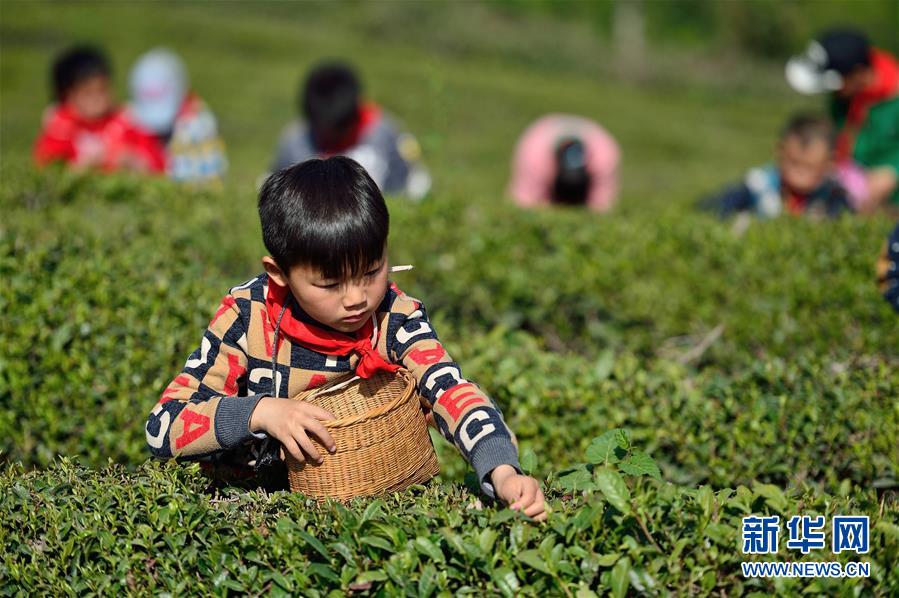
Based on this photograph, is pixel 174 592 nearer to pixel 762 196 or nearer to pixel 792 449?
pixel 792 449

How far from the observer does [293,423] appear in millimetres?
2609

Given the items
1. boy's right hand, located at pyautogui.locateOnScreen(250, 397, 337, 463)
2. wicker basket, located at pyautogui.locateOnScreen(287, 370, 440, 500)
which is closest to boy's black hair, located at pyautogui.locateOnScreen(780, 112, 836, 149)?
wicker basket, located at pyautogui.locateOnScreen(287, 370, 440, 500)

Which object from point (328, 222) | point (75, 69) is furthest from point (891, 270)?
point (75, 69)

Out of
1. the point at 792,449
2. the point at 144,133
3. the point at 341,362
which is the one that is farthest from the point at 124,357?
the point at 144,133

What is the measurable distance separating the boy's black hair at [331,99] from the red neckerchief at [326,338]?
4.63 m

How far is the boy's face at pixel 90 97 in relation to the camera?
7.95 meters

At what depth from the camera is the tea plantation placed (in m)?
2.53

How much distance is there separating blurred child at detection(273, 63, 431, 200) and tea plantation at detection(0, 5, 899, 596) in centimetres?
64

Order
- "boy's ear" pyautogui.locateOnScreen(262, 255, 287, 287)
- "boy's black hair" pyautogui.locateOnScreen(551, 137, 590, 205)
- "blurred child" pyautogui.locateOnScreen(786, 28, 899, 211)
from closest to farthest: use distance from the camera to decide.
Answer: "boy's ear" pyautogui.locateOnScreen(262, 255, 287, 287), "blurred child" pyautogui.locateOnScreen(786, 28, 899, 211), "boy's black hair" pyautogui.locateOnScreen(551, 137, 590, 205)

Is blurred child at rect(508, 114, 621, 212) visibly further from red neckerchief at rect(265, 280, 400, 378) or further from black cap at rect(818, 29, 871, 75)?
red neckerchief at rect(265, 280, 400, 378)

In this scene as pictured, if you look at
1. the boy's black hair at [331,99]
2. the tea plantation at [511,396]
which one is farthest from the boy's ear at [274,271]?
the boy's black hair at [331,99]

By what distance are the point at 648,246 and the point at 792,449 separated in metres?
2.69

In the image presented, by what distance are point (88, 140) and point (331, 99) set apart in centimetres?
231

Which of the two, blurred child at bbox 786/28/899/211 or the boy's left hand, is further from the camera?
blurred child at bbox 786/28/899/211
